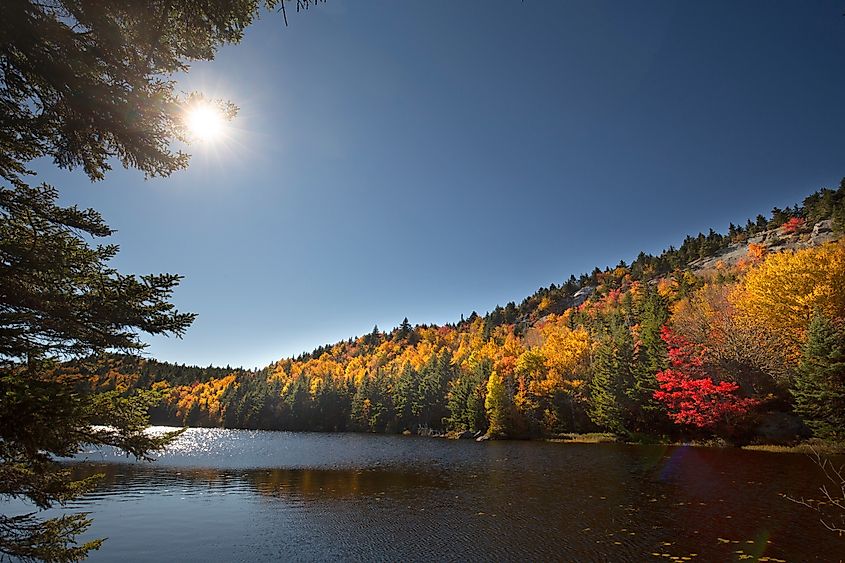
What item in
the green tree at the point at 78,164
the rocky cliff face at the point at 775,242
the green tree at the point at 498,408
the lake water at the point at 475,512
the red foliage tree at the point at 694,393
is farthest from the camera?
the rocky cliff face at the point at 775,242

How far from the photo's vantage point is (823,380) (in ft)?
130

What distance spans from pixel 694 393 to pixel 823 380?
517 inches

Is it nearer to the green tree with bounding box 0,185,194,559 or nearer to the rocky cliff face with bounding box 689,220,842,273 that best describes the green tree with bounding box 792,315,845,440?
the green tree with bounding box 0,185,194,559

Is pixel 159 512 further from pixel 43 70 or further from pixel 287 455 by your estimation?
pixel 287 455

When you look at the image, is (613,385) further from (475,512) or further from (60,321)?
(60,321)

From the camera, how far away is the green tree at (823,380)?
38.4 m

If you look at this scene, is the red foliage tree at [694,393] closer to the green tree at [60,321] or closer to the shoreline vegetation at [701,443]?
the shoreline vegetation at [701,443]

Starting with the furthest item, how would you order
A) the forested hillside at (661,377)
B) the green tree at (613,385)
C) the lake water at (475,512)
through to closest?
the green tree at (613,385), the forested hillside at (661,377), the lake water at (475,512)

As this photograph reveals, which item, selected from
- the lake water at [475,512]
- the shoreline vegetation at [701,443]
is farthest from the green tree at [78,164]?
the shoreline vegetation at [701,443]

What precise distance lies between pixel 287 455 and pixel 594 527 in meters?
45.9

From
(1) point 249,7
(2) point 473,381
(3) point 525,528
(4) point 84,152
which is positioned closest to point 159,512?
(3) point 525,528

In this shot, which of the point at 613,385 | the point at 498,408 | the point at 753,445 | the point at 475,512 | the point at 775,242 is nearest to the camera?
the point at 475,512

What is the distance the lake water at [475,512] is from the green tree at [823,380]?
17.5ft

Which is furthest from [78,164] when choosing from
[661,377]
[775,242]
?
[775,242]
